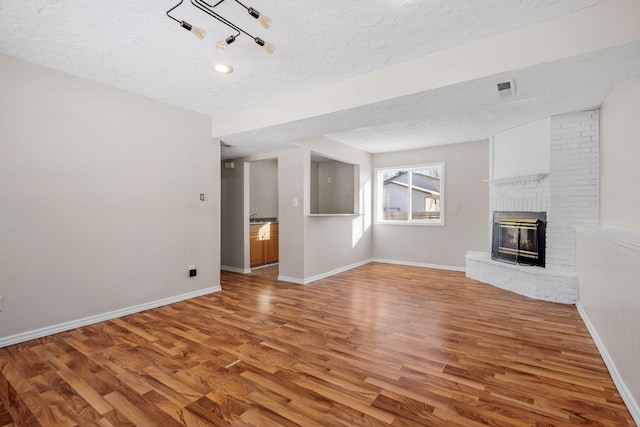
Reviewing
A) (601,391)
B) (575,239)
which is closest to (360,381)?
(601,391)

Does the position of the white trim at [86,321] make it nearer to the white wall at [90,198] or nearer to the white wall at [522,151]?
the white wall at [90,198]

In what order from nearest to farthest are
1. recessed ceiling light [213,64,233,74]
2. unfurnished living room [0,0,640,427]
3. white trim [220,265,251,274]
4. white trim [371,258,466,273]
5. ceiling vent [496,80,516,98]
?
unfurnished living room [0,0,640,427] < ceiling vent [496,80,516,98] < recessed ceiling light [213,64,233,74] < white trim [220,265,251,274] < white trim [371,258,466,273]

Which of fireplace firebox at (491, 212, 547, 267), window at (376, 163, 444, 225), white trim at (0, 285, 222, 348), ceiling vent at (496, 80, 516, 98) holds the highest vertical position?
ceiling vent at (496, 80, 516, 98)

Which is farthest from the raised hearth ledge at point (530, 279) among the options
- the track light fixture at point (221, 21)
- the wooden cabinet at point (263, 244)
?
the track light fixture at point (221, 21)

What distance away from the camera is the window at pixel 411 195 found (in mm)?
6091

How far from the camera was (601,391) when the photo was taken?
1922 mm

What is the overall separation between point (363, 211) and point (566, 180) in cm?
343

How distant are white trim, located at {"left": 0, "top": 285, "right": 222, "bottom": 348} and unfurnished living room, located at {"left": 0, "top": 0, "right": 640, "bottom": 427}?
18 mm

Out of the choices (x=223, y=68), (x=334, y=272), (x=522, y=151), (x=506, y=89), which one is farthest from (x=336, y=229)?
(x=506, y=89)

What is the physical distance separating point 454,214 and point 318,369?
181 inches

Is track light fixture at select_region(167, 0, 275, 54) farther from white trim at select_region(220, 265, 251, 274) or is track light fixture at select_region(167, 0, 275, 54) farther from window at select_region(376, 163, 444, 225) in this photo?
window at select_region(376, 163, 444, 225)

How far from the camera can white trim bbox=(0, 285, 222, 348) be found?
2.64 meters

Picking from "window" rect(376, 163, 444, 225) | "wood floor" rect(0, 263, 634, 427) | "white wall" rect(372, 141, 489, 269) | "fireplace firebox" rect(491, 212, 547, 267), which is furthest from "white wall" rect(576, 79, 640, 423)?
"window" rect(376, 163, 444, 225)

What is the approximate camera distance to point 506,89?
257 cm
